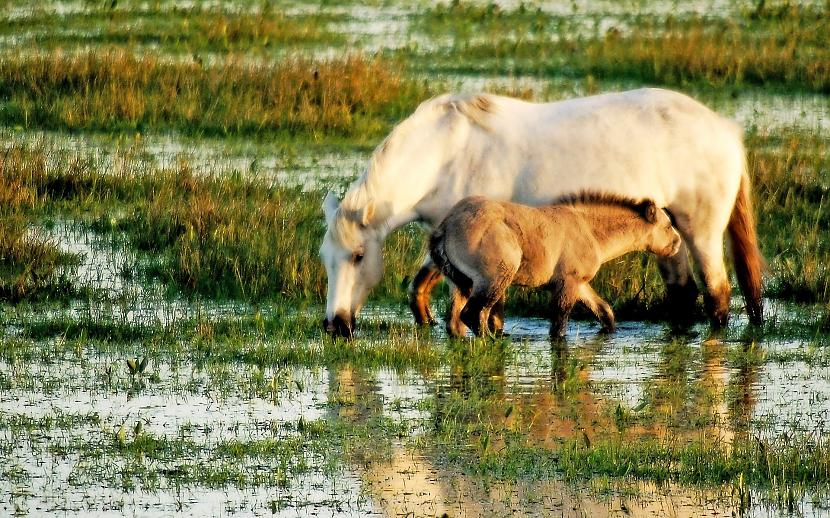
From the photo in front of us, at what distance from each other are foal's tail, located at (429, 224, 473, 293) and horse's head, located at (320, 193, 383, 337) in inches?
17.5

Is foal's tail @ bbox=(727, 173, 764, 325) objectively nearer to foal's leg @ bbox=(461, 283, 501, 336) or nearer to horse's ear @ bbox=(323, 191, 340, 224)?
foal's leg @ bbox=(461, 283, 501, 336)

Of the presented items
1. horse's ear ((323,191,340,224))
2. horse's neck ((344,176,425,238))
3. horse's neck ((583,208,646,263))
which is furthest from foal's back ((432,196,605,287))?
horse's ear ((323,191,340,224))

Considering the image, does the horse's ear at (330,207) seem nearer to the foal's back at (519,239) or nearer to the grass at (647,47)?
the foal's back at (519,239)

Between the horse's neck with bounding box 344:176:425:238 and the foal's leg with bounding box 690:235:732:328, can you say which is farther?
the foal's leg with bounding box 690:235:732:328

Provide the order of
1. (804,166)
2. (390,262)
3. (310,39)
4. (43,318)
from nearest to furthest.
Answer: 1. (43,318)
2. (390,262)
3. (804,166)
4. (310,39)

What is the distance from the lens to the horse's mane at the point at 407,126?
975cm

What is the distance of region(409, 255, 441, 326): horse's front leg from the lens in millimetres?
10141

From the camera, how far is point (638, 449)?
7.14 meters

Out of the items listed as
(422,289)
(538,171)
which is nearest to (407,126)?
(538,171)

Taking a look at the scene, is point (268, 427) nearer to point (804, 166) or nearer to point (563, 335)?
point (563, 335)

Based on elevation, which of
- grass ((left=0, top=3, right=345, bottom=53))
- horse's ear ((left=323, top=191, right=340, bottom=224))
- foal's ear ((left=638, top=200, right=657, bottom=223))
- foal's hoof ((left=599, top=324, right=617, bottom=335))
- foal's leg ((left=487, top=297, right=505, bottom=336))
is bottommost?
grass ((left=0, top=3, right=345, bottom=53))

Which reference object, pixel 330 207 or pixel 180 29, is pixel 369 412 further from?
pixel 180 29

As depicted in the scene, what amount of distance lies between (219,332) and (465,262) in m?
1.62

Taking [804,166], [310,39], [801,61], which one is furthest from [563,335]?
[310,39]
